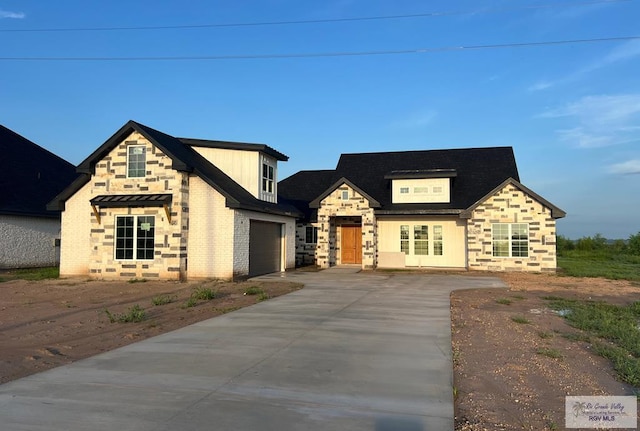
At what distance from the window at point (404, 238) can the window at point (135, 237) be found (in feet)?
43.9

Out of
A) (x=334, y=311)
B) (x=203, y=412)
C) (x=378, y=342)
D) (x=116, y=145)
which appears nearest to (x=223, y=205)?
(x=116, y=145)

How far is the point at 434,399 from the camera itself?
17.5 feet

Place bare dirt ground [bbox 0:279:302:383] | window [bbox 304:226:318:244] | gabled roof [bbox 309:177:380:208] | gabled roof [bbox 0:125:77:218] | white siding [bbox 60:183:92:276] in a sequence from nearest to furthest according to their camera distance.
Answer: bare dirt ground [bbox 0:279:302:383]
white siding [bbox 60:183:92:276]
gabled roof [bbox 0:125:77:218]
gabled roof [bbox 309:177:380:208]
window [bbox 304:226:318:244]

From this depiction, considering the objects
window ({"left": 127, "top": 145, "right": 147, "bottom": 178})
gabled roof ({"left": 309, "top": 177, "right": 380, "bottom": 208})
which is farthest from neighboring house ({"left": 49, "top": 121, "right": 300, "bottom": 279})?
gabled roof ({"left": 309, "top": 177, "right": 380, "bottom": 208})

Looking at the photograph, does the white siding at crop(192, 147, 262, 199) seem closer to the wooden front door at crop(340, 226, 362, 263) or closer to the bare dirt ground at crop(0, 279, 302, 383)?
the bare dirt ground at crop(0, 279, 302, 383)

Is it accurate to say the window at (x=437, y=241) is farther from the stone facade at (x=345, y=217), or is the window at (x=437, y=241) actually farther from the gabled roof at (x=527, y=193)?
the stone facade at (x=345, y=217)

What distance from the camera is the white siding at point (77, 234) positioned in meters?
20.1

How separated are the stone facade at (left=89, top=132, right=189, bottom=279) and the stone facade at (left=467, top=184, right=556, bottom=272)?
45.7ft

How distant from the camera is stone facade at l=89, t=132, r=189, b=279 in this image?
1852 centimetres

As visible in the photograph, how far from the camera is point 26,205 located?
81.1 ft

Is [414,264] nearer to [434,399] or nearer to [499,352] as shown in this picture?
[499,352]

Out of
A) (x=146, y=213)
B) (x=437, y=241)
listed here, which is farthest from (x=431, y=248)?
(x=146, y=213)

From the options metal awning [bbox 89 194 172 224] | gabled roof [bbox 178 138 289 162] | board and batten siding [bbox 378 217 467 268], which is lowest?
board and batten siding [bbox 378 217 467 268]

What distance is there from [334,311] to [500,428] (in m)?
6.89
